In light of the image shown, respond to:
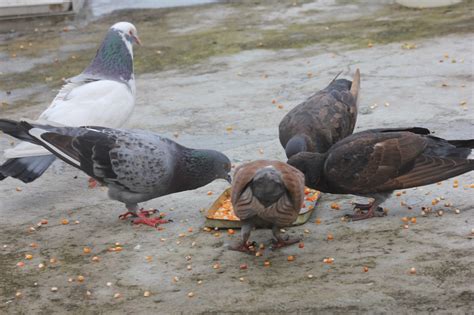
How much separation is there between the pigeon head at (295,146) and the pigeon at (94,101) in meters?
1.33

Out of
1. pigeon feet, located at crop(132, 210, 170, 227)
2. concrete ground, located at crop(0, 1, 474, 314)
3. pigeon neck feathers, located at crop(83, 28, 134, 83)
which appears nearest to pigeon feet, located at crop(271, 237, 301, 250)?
concrete ground, located at crop(0, 1, 474, 314)

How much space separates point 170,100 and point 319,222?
299 centimetres

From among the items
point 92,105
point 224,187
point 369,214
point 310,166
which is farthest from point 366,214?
point 92,105

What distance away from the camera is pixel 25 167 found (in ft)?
17.4

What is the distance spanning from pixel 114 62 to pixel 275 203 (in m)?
2.46

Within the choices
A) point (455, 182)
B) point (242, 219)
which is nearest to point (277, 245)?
point (242, 219)

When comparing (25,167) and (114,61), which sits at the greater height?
(114,61)

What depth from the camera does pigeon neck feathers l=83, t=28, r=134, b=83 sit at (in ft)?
20.1

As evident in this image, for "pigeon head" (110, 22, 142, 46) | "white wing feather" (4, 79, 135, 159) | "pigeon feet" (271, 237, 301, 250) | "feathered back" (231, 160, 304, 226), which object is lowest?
"pigeon feet" (271, 237, 301, 250)

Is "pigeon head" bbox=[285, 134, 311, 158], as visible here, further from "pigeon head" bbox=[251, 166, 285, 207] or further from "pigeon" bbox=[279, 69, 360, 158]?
"pigeon head" bbox=[251, 166, 285, 207]

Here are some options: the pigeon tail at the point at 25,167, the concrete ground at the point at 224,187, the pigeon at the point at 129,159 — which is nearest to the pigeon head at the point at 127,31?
the concrete ground at the point at 224,187

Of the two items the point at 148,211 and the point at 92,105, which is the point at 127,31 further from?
the point at 148,211

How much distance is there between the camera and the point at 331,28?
9461 mm

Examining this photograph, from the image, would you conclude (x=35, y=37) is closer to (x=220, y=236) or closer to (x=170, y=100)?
(x=170, y=100)
